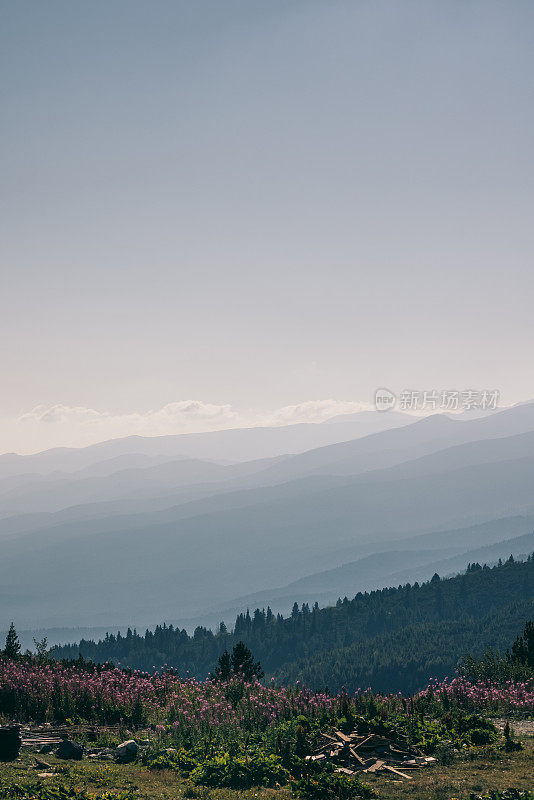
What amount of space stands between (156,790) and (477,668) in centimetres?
1554

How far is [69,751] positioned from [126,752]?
1451 millimetres

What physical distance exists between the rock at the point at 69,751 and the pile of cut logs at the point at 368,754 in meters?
5.87

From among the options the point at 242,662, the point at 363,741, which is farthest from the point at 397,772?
the point at 242,662

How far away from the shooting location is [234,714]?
2089 cm

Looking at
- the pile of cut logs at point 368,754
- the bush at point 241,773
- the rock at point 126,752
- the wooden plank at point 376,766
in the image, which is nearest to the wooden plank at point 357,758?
the pile of cut logs at point 368,754

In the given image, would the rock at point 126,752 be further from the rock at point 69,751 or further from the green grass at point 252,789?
the rock at point 69,751

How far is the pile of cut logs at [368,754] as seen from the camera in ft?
55.0

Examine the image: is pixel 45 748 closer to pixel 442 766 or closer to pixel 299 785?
pixel 299 785

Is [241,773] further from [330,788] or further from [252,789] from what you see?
[330,788]

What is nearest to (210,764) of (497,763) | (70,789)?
(70,789)

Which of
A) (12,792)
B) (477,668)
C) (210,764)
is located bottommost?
(477,668)

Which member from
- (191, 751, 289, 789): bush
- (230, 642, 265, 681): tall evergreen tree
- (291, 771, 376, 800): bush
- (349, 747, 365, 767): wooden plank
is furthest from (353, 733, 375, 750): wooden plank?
(230, 642, 265, 681): tall evergreen tree

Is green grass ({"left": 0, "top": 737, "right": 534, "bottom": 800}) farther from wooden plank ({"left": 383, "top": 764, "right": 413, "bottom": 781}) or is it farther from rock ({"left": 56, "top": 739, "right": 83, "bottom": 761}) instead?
rock ({"left": 56, "top": 739, "right": 83, "bottom": 761})

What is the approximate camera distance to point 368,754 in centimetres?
1766
